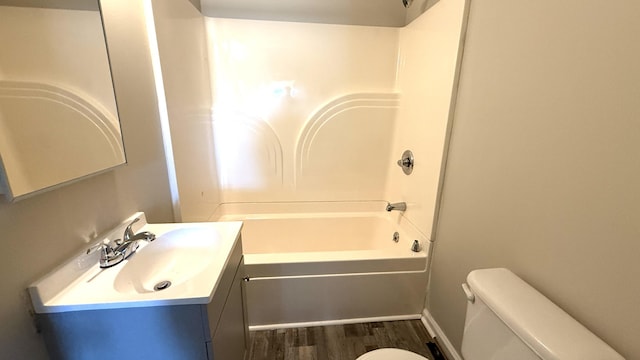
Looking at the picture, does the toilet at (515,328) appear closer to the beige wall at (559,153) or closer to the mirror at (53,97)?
the beige wall at (559,153)

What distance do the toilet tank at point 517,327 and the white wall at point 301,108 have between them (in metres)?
1.44

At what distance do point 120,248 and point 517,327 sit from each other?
1.35 meters

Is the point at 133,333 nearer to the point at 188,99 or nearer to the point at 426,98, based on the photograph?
the point at 188,99

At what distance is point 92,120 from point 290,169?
144 cm

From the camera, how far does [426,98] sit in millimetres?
1671

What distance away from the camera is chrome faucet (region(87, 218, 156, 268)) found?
91cm

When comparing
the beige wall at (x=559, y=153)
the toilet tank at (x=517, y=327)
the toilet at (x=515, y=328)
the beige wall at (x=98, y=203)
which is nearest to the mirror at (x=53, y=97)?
the beige wall at (x=98, y=203)

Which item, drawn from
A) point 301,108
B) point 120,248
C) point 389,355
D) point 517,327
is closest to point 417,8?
point 301,108

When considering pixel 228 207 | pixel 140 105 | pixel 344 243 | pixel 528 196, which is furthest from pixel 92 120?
pixel 344 243

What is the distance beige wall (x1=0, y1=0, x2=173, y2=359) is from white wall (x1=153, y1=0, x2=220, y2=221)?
10 cm

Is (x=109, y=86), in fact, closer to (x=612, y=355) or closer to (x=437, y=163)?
(x=437, y=163)

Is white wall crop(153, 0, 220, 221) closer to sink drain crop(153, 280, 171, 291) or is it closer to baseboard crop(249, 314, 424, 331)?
sink drain crop(153, 280, 171, 291)

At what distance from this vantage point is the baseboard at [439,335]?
1.45 metres

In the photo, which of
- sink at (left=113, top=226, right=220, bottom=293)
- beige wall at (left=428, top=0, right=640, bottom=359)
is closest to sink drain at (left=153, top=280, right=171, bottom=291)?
sink at (left=113, top=226, right=220, bottom=293)
